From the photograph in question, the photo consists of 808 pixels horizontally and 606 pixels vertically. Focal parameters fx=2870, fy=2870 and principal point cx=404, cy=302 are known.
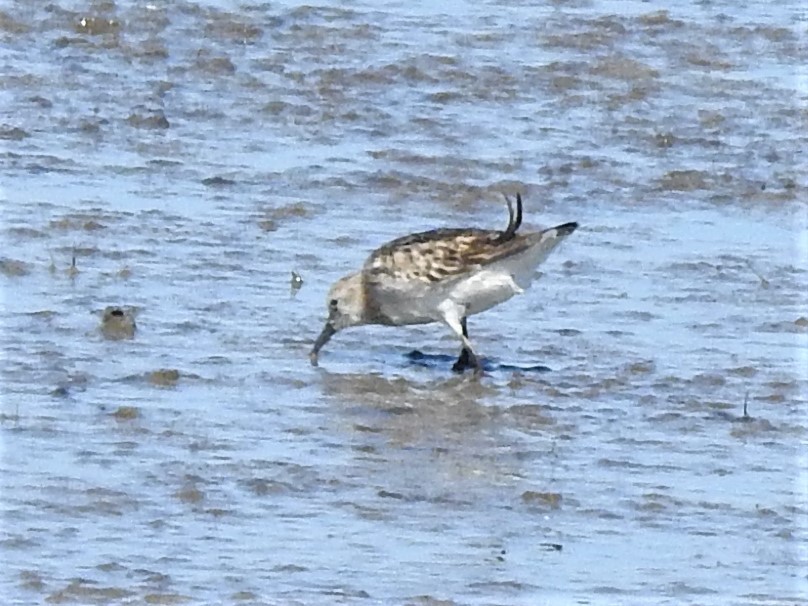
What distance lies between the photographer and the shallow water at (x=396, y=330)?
741 centimetres

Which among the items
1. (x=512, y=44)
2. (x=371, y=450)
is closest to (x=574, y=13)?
(x=512, y=44)

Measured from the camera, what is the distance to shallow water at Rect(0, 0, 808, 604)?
7406 mm

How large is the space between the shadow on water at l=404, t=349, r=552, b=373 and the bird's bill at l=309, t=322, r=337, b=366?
322 mm

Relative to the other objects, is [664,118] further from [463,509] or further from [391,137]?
[463,509]

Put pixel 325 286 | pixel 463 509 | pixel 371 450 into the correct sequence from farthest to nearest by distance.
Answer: pixel 325 286 → pixel 371 450 → pixel 463 509

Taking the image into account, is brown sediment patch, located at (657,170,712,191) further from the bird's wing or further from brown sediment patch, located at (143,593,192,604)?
brown sediment patch, located at (143,593,192,604)

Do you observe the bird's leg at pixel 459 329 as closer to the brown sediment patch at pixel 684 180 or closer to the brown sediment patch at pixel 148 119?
the brown sediment patch at pixel 684 180

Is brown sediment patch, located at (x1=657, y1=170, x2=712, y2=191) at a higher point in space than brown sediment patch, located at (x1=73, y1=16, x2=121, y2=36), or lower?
lower

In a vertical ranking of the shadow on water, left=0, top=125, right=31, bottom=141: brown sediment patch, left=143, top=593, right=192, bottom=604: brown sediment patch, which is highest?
left=0, top=125, right=31, bottom=141: brown sediment patch

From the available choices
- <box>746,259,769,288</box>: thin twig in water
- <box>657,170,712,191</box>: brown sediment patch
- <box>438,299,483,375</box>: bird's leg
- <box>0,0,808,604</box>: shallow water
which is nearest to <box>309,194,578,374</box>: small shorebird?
<box>438,299,483,375</box>: bird's leg

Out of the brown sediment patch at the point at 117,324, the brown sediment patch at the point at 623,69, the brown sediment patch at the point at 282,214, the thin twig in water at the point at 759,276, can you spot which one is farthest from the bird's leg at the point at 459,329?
the brown sediment patch at the point at 623,69

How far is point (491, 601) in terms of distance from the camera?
276 inches

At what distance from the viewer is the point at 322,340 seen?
968cm

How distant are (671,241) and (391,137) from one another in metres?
1.82
